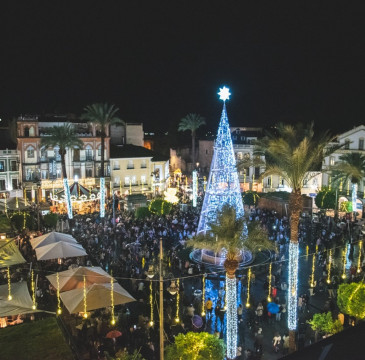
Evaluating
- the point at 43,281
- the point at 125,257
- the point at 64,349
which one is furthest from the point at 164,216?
the point at 64,349

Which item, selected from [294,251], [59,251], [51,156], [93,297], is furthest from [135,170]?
[294,251]

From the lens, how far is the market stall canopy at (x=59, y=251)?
20.3 meters

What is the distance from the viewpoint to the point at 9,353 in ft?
39.0

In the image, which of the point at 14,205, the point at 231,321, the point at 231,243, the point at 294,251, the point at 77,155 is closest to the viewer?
the point at 231,243

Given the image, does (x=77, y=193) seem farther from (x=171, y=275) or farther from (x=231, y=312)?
(x=231, y=312)

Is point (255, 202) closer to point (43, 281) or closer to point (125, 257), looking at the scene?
point (125, 257)

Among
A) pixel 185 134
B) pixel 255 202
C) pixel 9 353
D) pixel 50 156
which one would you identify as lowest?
pixel 9 353

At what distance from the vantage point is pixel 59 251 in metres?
20.6

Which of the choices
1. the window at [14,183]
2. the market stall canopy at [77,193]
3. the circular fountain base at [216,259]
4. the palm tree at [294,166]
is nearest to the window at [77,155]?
the window at [14,183]

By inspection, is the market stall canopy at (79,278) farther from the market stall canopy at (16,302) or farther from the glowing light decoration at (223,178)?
the glowing light decoration at (223,178)

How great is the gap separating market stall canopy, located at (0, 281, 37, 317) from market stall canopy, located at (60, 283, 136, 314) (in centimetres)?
137

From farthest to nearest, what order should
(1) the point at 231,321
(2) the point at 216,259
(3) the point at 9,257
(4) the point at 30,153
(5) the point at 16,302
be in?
1. (4) the point at 30,153
2. (2) the point at 216,259
3. (3) the point at 9,257
4. (5) the point at 16,302
5. (1) the point at 231,321

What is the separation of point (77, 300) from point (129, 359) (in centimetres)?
534

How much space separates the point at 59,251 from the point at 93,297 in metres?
6.29
